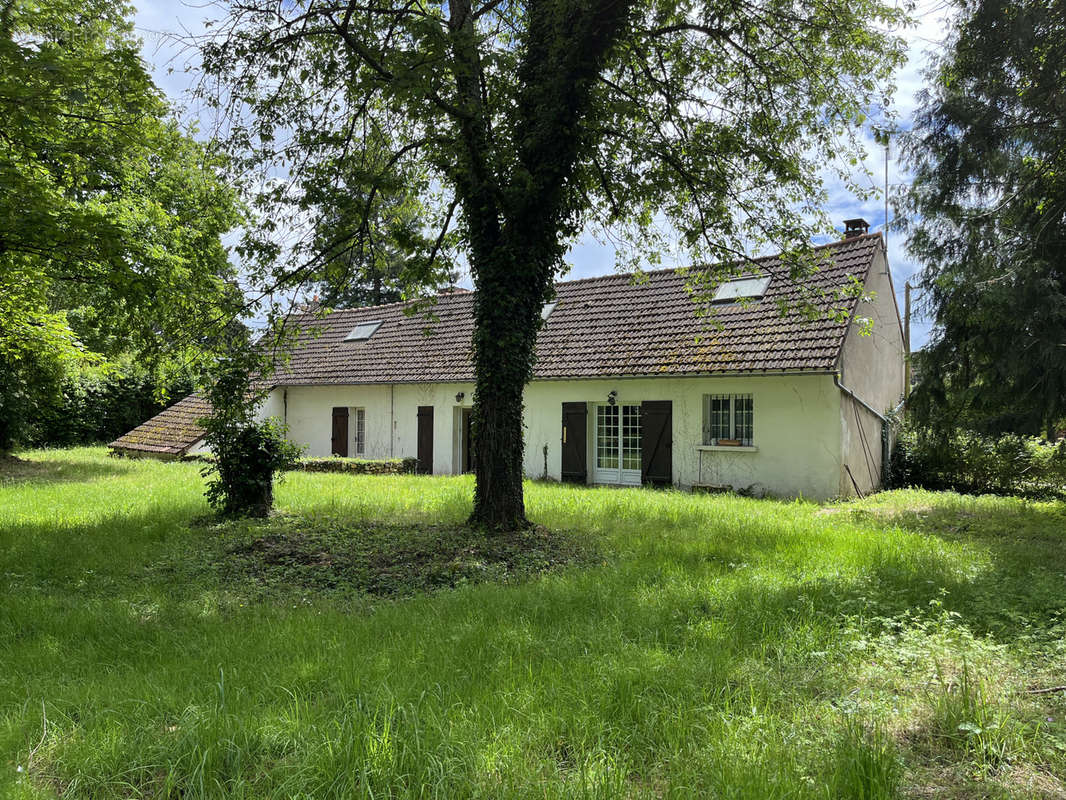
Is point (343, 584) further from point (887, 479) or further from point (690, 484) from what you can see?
point (887, 479)

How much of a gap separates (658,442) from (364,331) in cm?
1267

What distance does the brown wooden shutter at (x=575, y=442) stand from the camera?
17.3 m

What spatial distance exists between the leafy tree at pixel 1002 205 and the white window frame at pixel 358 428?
16885mm

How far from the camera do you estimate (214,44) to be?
8.20 meters

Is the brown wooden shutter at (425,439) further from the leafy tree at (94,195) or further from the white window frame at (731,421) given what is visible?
the white window frame at (731,421)

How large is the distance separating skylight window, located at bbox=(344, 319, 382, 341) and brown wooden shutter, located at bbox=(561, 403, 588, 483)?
9385mm

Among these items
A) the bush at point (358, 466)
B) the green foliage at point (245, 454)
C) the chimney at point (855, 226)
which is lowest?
the bush at point (358, 466)

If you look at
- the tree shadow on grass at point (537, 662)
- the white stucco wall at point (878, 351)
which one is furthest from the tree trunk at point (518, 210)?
the white stucco wall at point (878, 351)

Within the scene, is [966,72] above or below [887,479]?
above

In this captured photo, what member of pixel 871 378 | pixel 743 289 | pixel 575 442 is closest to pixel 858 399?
pixel 871 378

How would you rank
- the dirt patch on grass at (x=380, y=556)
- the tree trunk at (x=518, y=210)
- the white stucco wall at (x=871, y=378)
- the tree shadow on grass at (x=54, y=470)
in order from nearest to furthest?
the dirt patch on grass at (x=380, y=556)
the tree trunk at (x=518, y=210)
the white stucco wall at (x=871, y=378)
the tree shadow on grass at (x=54, y=470)

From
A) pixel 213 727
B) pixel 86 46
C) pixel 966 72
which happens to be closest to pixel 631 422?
pixel 966 72

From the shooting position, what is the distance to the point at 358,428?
2236 centimetres

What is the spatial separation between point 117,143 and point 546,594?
8.23 metres
